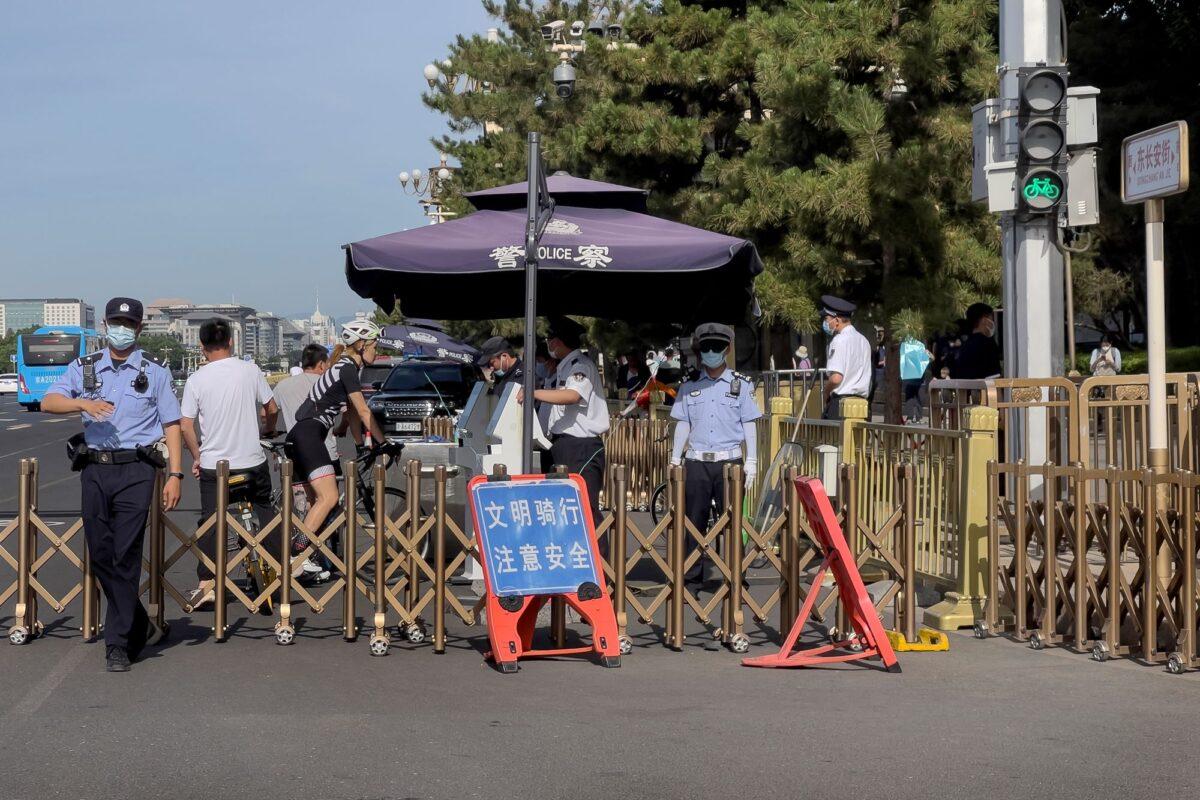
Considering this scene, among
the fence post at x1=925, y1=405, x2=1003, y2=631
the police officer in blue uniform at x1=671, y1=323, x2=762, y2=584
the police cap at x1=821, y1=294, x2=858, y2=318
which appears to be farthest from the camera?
the police cap at x1=821, y1=294, x2=858, y2=318

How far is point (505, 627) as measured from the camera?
7.97m

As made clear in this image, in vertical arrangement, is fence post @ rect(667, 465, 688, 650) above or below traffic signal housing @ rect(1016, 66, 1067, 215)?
below

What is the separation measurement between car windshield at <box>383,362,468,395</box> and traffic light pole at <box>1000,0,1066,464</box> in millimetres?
17353

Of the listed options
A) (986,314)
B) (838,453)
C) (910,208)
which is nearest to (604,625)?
(838,453)

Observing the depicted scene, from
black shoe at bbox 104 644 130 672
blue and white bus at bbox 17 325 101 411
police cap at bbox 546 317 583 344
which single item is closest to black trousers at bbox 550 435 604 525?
police cap at bbox 546 317 583 344

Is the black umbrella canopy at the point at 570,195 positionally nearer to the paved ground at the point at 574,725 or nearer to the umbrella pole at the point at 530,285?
the umbrella pole at the point at 530,285

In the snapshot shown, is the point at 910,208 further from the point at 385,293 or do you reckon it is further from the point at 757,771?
the point at 757,771

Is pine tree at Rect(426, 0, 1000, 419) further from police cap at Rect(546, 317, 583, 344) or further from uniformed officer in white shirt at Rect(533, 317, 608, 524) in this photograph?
uniformed officer in white shirt at Rect(533, 317, 608, 524)

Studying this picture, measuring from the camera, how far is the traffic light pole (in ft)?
35.8

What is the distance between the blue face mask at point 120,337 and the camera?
8.00 m

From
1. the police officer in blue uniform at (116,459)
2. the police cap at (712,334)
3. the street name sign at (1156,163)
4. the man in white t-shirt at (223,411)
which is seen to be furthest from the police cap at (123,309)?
the street name sign at (1156,163)

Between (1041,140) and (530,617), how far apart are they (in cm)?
534

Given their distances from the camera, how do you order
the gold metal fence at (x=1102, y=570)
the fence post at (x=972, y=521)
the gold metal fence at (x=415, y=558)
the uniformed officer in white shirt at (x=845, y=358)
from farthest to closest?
the uniformed officer in white shirt at (x=845, y=358)
the fence post at (x=972, y=521)
the gold metal fence at (x=415, y=558)
the gold metal fence at (x=1102, y=570)

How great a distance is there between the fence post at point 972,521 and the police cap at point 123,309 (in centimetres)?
477
